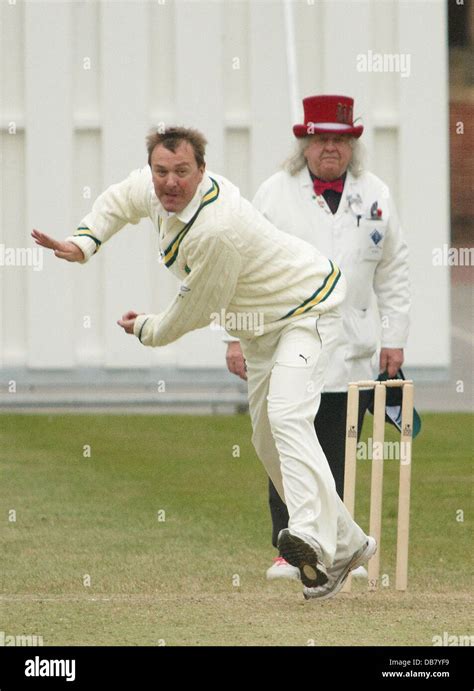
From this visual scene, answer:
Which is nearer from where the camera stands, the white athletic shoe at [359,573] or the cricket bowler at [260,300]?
the cricket bowler at [260,300]

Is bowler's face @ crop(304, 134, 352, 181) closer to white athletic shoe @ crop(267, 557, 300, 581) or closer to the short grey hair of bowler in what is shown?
the short grey hair of bowler

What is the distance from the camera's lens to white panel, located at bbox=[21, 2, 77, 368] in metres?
13.9

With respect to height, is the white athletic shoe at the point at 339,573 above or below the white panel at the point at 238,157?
below

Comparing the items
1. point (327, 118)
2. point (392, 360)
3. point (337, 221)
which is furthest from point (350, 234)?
point (392, 360)

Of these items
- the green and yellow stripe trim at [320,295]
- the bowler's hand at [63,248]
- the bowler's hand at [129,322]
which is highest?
the bowler's hand at [63,248]

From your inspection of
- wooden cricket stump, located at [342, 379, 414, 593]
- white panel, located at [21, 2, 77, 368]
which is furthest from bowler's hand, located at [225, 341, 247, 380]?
white panel, located at [21, 2, 77, 368]

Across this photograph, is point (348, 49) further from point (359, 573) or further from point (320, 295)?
point (320, 295)

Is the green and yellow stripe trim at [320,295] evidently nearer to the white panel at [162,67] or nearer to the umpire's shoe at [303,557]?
the umpire's shoe at [303,557]

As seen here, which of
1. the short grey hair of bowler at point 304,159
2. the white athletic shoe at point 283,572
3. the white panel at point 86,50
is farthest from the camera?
the white panel at point 86,50

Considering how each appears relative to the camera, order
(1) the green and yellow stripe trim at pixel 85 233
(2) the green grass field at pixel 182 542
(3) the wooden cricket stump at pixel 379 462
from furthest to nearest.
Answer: (3) the wooden cricket stump at pixel 379 462 → (1) the green and yellow stripe trim at pixel 85 233 → (2) the green grass field at pixel 182 542

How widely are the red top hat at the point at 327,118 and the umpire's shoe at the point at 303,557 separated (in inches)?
80.3

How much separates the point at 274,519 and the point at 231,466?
333 centimetres

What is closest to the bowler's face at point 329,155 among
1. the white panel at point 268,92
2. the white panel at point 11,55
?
the white panel at point 268,92

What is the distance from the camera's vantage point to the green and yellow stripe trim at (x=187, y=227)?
6.62 meters
